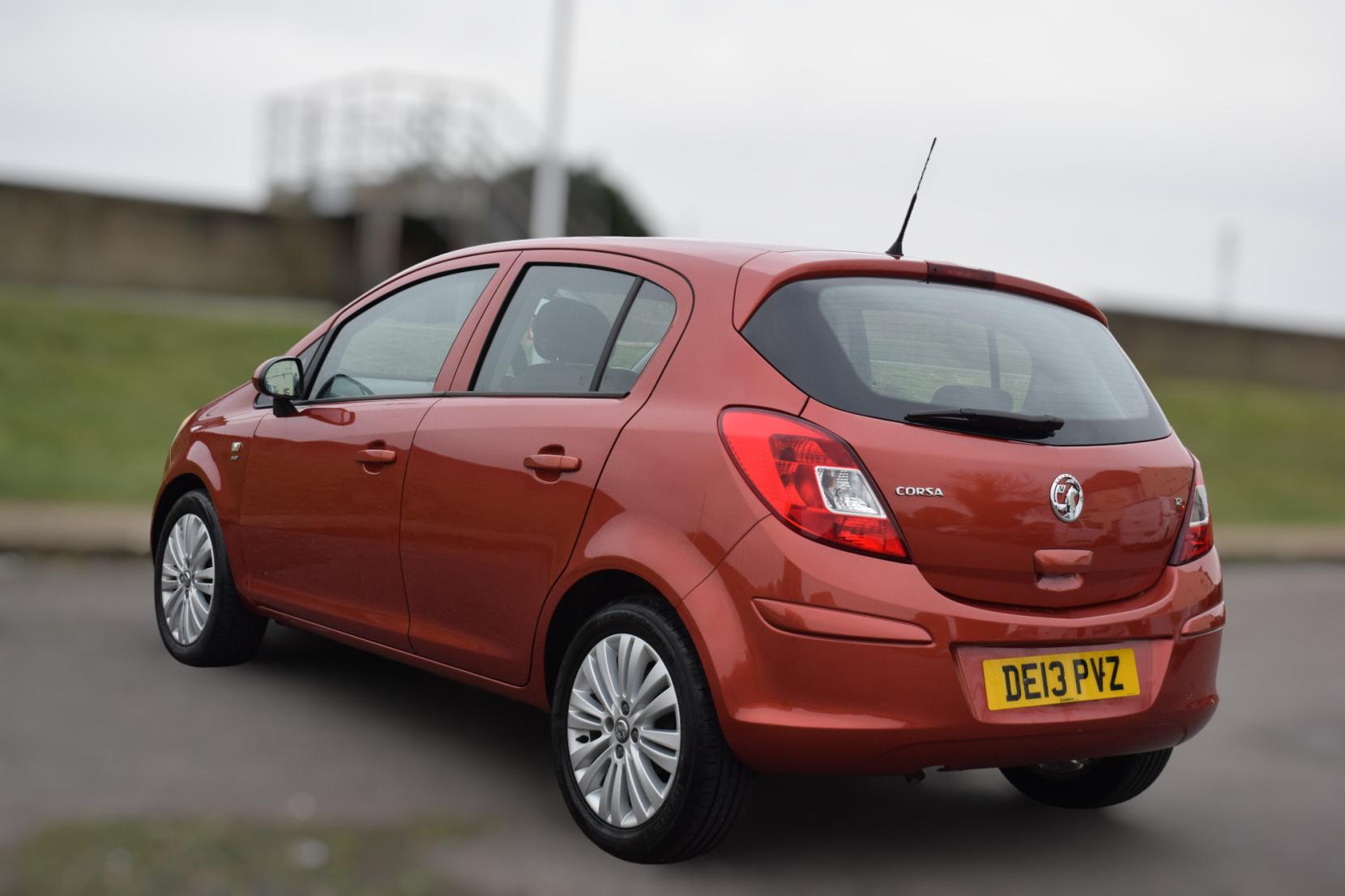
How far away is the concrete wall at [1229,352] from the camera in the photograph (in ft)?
80.4

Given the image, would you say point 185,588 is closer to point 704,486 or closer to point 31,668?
point 31,668

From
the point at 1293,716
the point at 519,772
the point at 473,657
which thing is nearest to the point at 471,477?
the point at 473,657

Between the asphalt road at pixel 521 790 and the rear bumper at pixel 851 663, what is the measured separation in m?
0.43

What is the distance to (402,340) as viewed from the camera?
548 cm

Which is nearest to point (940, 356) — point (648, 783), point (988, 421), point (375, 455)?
point (988, 421)

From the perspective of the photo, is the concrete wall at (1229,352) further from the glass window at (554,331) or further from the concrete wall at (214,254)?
the glass window at (554,331)

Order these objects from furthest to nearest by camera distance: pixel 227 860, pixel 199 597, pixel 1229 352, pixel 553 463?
pixel 1229 352 → pixel 199 597 → pixel 553 463 → pixel 227 860

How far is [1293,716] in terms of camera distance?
21.5 feet

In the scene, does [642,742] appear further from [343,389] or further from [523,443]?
[343,389]

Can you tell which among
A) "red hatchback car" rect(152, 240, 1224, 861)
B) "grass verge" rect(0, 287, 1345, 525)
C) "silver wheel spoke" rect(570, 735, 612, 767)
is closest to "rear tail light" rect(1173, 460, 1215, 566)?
"red hatchback car" rect(152, 240, 1224, 861)

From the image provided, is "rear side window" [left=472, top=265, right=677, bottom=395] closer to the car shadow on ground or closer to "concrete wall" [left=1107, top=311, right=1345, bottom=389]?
the car shadow on ground

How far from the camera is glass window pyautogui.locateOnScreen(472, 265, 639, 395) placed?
15.0 feet

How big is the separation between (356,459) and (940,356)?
2.11 meters

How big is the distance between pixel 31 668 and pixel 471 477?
2.39m
